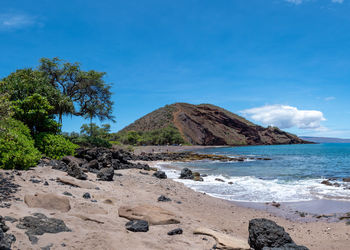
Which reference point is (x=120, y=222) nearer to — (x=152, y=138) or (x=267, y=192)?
(x=267, y=192)

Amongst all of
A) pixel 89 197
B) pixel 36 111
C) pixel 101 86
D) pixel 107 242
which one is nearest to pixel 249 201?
pixel 89 197

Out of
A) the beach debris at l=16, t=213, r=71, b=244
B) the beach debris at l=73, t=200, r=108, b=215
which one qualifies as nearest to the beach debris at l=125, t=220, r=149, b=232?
the beach debris at l=73, t=200, r=108, b=215

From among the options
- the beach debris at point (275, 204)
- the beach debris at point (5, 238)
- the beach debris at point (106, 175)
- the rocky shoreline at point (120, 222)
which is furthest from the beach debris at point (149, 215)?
the beach debris at point (275, 204)

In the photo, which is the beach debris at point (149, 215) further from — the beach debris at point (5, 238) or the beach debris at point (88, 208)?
the beach debris at point (5, 238)

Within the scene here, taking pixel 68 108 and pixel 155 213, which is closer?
pixel 155 213

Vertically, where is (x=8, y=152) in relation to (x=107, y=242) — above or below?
above

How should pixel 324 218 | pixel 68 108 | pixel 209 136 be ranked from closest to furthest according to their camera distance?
1. pixel 324 218
2. pixel 68 108
3. pixel 209 136

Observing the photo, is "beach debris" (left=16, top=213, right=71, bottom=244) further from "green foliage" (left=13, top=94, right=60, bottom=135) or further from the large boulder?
"green foliage" (left=13, top=94, right=60, bottom=135)

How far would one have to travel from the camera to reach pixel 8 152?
9055 mm

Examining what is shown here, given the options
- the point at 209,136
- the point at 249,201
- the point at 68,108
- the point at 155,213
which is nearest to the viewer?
the point at 155,213

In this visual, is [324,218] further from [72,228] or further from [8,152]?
[8,152]

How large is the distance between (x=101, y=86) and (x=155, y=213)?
27.1 metres

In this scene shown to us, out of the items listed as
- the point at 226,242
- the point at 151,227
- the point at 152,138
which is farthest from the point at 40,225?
the point at 152,138

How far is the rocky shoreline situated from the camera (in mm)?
4629
